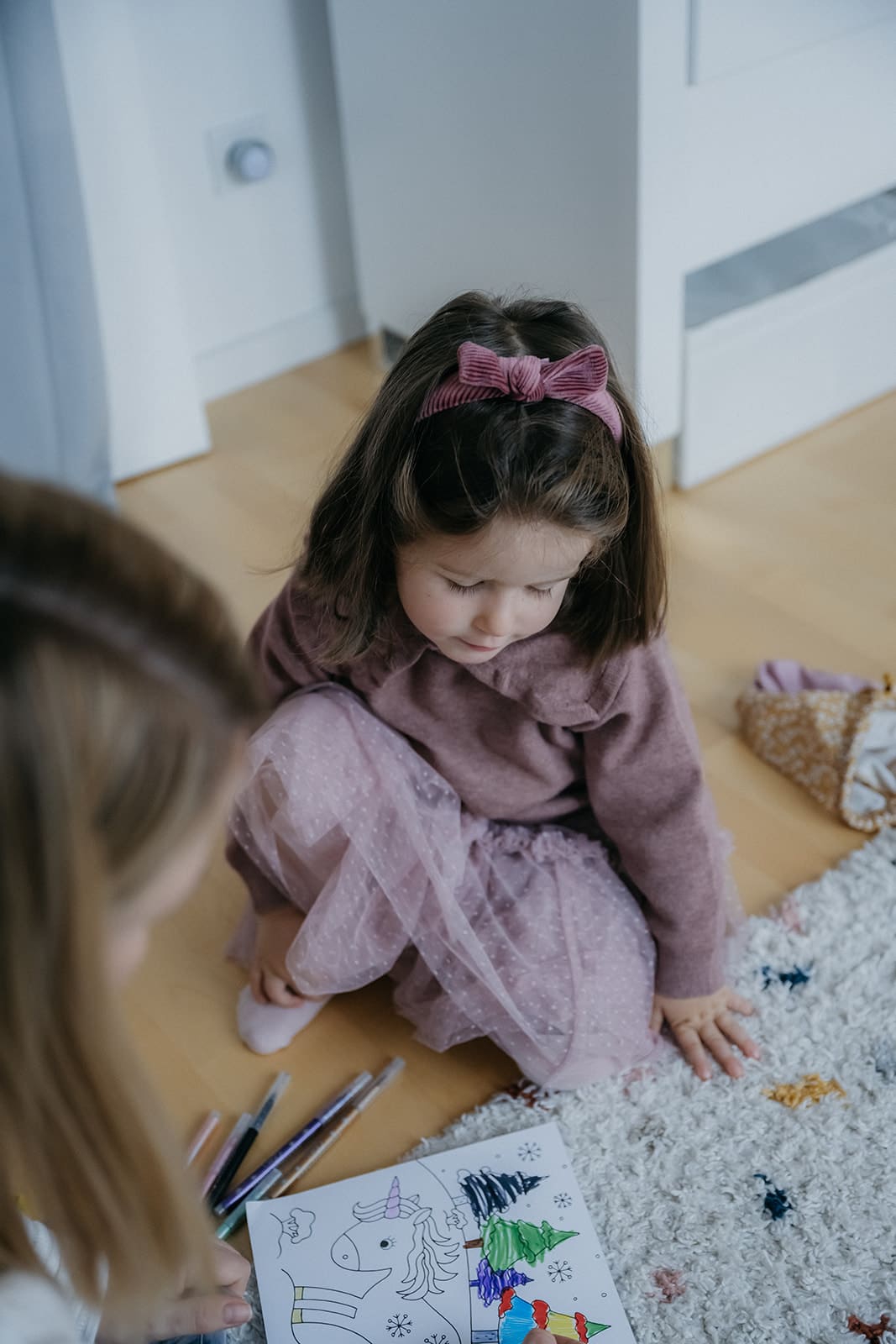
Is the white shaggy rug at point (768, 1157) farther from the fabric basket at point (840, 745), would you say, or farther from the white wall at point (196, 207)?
the white wall at point (196, 207)

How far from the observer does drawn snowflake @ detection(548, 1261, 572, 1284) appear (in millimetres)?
866

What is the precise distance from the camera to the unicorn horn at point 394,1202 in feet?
2.99

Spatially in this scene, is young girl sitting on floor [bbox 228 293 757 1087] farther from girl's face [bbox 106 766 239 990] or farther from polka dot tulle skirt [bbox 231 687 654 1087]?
girl's face [bbox 106 766 239 990]

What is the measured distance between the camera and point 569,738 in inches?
40.0

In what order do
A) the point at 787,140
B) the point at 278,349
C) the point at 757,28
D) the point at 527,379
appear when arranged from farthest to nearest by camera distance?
the point at 278,349
the point at 787,140
the point at 757,28
the point at 527,379

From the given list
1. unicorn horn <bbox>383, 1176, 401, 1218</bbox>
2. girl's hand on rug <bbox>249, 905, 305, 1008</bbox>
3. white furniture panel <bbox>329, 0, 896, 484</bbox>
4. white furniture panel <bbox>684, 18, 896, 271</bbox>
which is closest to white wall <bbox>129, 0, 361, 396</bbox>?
white furniture panel <bbox>329, 0, 896, 484</bbox>

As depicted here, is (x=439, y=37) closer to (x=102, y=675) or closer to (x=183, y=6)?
(x=183, y=6)

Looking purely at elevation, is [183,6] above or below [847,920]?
above

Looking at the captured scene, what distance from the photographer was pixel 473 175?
1.67 m

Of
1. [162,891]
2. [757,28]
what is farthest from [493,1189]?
[757,28]

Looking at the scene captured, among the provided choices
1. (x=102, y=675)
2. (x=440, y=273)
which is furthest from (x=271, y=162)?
Result: (x=102, y=675)

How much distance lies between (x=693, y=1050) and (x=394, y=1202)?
26 cm

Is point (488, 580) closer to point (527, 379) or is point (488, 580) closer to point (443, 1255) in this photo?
point (527, 379)

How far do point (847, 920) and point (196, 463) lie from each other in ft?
3.84
